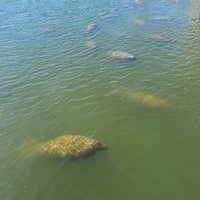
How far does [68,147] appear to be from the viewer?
15484 mm

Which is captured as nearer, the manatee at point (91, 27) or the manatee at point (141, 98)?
the manatee at point (141, 98)

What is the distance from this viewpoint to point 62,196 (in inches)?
527

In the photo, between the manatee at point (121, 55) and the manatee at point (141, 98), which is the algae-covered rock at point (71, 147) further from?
the manatee at point (121, 55)

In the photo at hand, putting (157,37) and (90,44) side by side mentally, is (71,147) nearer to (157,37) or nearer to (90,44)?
(90,44)

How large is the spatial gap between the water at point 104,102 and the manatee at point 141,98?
0.20 m

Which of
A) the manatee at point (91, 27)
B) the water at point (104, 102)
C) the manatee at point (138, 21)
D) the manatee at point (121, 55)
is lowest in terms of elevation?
the water at point (104, 102)

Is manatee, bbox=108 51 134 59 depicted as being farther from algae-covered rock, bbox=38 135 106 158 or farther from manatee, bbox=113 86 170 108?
algae-covered rock, bbox=38 135 106 158

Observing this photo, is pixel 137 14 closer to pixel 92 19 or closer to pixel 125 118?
pixel 92 19

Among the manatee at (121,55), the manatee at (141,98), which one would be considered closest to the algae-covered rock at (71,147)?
the manatee at (141,98)

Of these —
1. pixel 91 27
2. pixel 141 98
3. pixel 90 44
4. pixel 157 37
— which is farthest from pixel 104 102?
pixel 91 27

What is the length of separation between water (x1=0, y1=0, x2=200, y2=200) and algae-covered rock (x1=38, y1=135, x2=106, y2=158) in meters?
0.39

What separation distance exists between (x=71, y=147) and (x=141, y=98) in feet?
20.1

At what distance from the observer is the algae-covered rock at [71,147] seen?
1527 centimetres

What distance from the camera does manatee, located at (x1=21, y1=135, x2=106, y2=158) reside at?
50.1 ft
